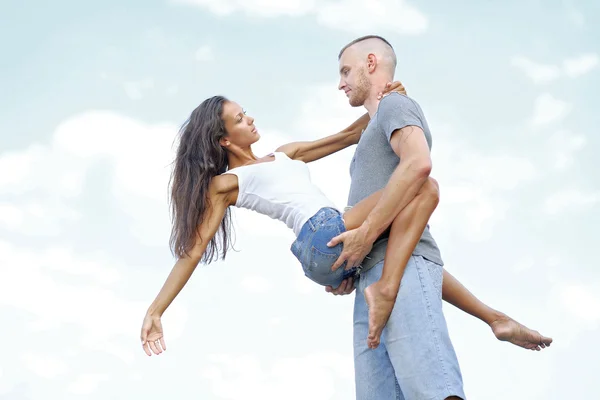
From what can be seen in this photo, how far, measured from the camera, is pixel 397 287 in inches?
171

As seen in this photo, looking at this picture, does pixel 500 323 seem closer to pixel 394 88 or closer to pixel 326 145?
pixel 394 88

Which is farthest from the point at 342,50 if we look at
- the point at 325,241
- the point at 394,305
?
the point at 394,305

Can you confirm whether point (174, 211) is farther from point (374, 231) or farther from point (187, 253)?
point (374, 231)

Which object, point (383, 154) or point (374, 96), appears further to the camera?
point (374, 96)

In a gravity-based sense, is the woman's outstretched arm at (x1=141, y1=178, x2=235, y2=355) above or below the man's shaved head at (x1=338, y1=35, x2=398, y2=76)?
below

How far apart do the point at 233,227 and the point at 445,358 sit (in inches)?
96.2

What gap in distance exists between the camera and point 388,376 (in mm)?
4547

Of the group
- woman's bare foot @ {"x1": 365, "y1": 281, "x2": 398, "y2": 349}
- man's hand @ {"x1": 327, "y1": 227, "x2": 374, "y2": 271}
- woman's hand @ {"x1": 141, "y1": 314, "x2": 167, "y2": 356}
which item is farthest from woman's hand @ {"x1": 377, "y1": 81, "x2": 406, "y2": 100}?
woman's hand @ {"x1": 141, "y1": 314, "x2": 167, "y2": 356}

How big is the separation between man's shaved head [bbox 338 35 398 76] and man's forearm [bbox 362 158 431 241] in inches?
46.5

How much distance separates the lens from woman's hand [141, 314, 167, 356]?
523 centimetres

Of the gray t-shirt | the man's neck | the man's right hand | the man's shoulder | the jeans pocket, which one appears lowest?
the jeans pocket

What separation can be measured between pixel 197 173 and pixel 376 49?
5.25 feet

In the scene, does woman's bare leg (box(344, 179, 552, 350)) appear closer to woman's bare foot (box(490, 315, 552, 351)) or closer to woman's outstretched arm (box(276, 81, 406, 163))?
woman's bare foot (box(490, 315, 552, 351))

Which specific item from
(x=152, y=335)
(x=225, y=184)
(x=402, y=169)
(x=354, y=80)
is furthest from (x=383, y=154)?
(x=152, y=335)
